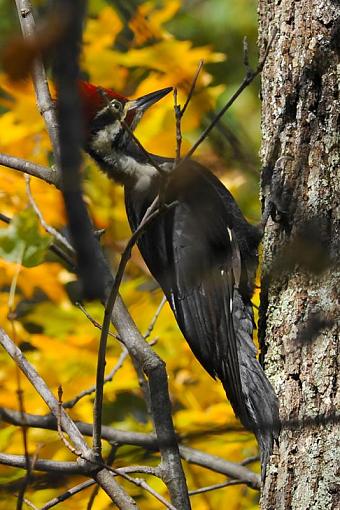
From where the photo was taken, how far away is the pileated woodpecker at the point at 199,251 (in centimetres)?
264

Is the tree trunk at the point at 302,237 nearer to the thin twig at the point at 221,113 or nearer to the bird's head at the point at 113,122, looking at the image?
the thin twig at the point at 221,113

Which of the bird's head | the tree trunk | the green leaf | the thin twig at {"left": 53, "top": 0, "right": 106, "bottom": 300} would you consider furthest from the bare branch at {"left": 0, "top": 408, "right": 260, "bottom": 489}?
the thin twig at {"left": 53, "top": 0, "right": 106, "bottom": 300}

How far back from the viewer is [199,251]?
291cm

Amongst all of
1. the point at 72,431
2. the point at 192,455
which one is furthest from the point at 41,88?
the point at 192,455

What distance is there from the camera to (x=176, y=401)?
3.26 meters

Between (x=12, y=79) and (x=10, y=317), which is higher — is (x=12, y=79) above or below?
below

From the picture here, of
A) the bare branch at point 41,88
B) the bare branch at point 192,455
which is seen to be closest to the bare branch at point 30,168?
the bare branch at point 41,88

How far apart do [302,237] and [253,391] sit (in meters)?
0.49

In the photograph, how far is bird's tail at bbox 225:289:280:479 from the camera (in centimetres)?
221

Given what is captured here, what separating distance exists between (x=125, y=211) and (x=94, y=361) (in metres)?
0.66

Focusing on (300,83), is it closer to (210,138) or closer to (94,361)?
(210,138)

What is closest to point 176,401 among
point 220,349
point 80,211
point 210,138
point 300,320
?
point 220,349

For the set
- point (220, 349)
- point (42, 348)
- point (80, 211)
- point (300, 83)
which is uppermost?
point (300, 83)

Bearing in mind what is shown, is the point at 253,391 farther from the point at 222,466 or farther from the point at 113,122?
the point at 113,122
